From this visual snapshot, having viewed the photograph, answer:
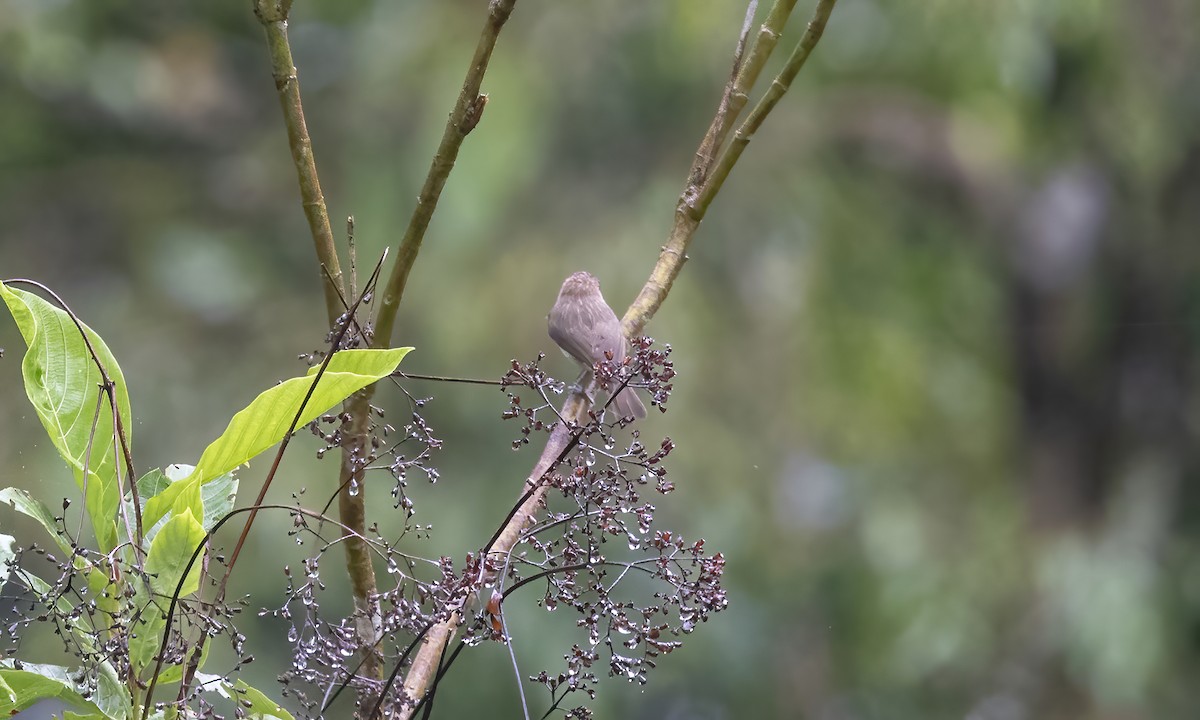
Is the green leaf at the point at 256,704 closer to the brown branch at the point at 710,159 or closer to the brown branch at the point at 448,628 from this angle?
the brown branch at the point at 448,628

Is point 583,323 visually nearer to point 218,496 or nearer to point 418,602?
point 218,496

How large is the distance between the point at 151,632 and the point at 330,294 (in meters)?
0.25

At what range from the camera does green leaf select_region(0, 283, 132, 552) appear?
0.72 m

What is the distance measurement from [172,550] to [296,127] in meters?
0.31

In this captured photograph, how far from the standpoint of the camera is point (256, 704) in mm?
669

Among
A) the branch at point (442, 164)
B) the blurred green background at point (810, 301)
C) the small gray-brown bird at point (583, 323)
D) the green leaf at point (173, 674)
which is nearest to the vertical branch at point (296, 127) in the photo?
the branch at point (442, 164)

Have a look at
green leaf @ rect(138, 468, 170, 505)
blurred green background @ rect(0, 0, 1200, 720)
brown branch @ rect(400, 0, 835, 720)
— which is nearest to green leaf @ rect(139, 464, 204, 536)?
green leaf @ rect(138, 468, 170, 505)

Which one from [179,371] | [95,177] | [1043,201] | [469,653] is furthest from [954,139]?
[95,177]

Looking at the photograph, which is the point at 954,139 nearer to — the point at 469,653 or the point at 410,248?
the point at 469,653

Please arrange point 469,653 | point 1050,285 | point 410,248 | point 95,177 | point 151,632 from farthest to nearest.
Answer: point 95,177
point 1050,285
point 469,653
point 410,248
point 151,632

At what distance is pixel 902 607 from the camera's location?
373 cm

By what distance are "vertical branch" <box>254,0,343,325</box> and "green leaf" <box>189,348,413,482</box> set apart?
0.16 m

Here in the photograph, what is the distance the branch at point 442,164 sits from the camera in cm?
80

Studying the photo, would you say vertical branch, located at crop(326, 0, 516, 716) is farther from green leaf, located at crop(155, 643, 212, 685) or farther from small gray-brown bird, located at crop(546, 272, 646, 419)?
small gray-brown bird, located at crop(546, 272, 646, 419)
